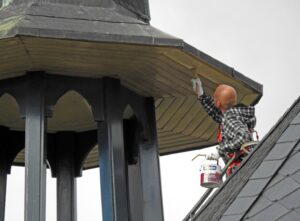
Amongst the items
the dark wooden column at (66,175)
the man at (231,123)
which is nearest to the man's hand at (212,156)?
the man at (231,123)

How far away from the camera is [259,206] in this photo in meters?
7.86

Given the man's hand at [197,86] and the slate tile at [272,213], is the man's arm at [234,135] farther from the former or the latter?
the slate tile at [272,213]

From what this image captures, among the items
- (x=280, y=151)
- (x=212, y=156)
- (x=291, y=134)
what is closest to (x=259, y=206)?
(x=280, y=151)

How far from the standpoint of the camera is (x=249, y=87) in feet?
41.5

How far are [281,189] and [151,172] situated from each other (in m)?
4.88

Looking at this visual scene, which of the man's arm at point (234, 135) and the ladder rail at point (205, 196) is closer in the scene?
the ladder rail at point (205, 196)

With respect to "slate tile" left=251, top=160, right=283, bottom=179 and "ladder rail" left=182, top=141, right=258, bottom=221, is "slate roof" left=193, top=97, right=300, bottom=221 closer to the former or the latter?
"slate tile" left=251, top=160, right=283, bottom=179

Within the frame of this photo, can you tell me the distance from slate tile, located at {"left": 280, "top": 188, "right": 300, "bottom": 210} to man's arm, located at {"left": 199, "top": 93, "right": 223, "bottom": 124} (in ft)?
13.3

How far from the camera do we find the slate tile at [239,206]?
791 centimetres

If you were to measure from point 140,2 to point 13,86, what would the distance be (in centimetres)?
194

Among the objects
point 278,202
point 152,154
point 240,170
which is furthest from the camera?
point 152,154

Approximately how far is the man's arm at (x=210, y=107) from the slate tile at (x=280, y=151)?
3.31 metres

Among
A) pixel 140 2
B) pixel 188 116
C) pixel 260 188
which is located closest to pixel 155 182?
pixel 188 116

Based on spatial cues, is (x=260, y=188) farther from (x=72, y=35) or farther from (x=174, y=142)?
(x=174, y=142)
